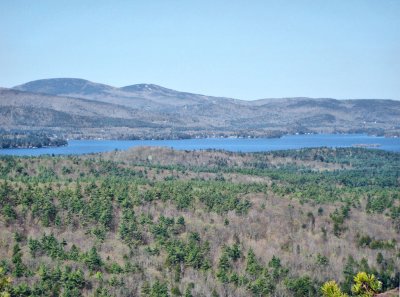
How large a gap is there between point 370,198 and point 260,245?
141ft

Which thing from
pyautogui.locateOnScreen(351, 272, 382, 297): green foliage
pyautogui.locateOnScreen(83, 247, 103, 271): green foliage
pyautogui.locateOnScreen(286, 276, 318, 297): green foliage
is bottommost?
pyautogui.locateOnScreen(286, 276, 318, 297): green foliage

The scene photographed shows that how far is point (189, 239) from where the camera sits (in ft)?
327

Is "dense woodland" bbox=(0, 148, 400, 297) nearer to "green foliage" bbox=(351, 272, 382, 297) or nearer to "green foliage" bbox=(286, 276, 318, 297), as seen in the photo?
"green foliage" bbox=(286, 276, 318, 297)

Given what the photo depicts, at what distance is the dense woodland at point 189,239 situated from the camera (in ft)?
268

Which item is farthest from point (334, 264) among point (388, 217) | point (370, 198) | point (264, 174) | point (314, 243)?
point (264, 174)

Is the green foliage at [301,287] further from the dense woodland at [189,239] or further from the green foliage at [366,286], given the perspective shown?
the green foliage at [366,286]

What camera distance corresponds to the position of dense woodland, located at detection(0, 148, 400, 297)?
8181 centimetres

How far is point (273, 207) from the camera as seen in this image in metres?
119

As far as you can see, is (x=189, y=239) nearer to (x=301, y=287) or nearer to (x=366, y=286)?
(x=301, y=287)

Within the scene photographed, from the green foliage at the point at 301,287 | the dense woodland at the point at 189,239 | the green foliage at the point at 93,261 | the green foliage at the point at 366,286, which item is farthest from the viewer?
the green foliage at the point at 93,261

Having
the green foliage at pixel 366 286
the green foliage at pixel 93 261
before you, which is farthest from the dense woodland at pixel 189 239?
the green foliage at pixel 366 286

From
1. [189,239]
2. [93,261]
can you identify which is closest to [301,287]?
[189,239]

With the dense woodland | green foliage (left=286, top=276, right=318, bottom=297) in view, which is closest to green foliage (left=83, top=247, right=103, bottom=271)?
the dense woodland

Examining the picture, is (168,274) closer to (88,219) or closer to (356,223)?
(88,219)
